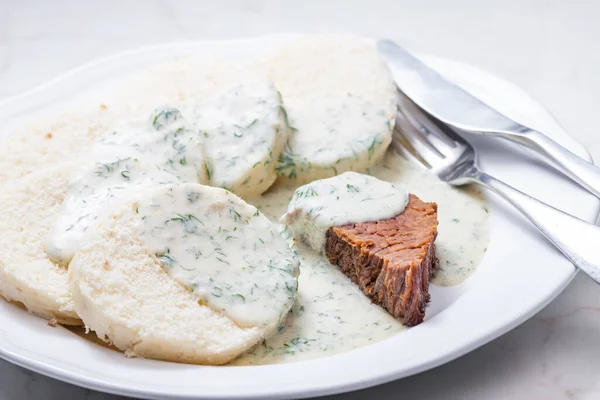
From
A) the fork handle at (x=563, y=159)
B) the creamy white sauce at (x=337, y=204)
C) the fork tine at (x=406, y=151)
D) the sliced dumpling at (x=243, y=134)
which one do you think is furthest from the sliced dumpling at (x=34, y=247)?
the fork handle at (x=563, y=159)

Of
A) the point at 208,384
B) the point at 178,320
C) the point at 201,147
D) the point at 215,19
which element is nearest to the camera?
the point at 208,384

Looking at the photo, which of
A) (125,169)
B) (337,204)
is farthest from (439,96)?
(125,169)

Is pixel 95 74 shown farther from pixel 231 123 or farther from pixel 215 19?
pixel 215 19

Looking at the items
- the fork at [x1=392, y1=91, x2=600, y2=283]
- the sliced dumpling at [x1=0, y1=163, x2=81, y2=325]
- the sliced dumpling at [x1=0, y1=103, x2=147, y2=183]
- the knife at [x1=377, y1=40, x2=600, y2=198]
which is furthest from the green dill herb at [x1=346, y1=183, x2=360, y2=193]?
the sliced dumpling at [x1=0, y1=163, x2=81, y2=325]

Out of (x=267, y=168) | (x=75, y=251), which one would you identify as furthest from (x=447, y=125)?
(x=75, y=251)

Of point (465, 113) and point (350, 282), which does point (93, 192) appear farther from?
point (465, 113)
